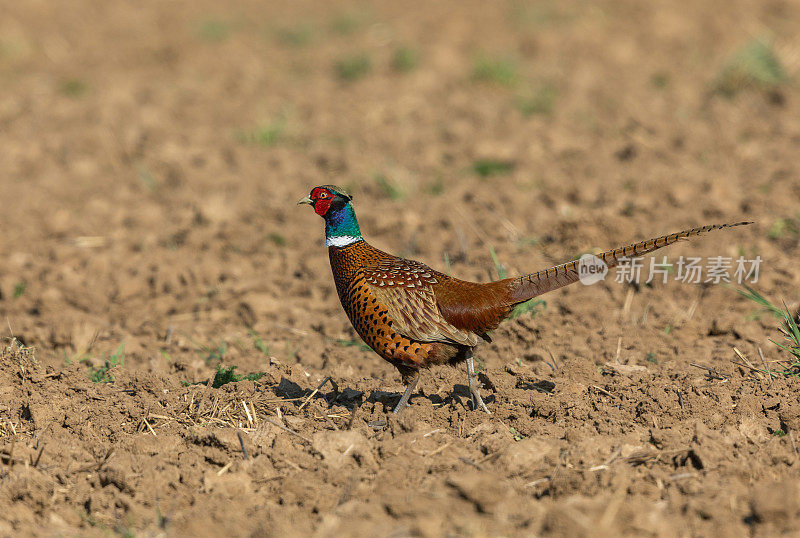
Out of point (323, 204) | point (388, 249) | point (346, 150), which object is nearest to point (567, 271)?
point (323, 204)

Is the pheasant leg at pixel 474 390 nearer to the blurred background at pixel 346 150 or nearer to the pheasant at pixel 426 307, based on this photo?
the pheasant at pixel 426 307

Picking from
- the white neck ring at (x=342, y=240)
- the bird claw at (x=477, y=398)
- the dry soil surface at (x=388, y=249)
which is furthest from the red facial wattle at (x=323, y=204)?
the bird claw at (x=477, y=398)

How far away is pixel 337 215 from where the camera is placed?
14.5ft

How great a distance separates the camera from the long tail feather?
392 centimetres

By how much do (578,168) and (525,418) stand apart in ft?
13.5

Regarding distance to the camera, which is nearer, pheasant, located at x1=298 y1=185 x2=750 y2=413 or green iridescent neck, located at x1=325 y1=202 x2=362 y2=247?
pheasant, located at x1=298 y1=185 x2=750 y2=413

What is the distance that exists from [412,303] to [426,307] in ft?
0.24

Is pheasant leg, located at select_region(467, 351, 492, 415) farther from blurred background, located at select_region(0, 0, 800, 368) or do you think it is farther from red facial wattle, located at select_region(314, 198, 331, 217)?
blurred background, located at select_region(0, 0, 800, 368)

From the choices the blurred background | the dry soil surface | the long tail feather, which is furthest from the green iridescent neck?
the blurred background

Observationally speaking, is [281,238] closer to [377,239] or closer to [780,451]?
[377,239]

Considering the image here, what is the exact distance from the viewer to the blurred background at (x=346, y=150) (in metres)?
6.14

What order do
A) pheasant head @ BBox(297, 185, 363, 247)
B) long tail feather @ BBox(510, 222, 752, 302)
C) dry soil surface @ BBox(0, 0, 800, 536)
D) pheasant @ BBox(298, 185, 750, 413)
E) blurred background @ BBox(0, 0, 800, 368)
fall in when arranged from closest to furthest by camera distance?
1. dry soil surface @ BBox(0, 0, 800, 536)
2. long tail feather @ BBox(510, 222, 752, 302)
3. pheasant @ BBox(298, 185, 750, 413)
4. pheasant head @ BBox(297, 185, 363, 247)
5. blurred background @ BBox(0, 0, 800, 368)

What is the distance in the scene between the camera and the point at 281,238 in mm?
6820

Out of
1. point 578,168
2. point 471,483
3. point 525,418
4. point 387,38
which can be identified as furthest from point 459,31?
point 471,483
